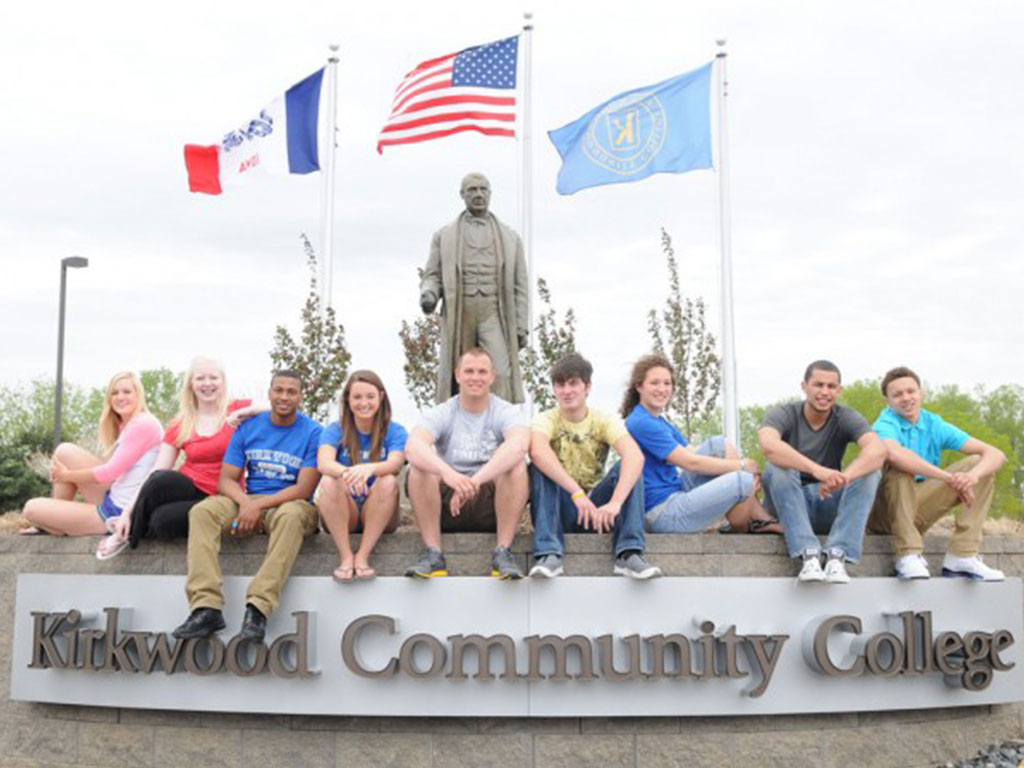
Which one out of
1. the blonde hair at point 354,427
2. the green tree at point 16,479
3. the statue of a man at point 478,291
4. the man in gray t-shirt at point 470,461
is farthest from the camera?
the green tree at point 16,479

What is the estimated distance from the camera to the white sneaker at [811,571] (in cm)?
662

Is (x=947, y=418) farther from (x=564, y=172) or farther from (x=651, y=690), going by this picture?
(x=651, y=690)

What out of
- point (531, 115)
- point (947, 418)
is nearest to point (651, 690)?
point (531, 115)

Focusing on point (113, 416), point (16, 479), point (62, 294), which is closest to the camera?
point (113, 416)

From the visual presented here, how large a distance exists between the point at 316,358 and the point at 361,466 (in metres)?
10.6

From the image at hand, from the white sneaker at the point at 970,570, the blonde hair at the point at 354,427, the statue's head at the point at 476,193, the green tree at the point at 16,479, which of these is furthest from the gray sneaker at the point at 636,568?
the green tree at the point at 16,479

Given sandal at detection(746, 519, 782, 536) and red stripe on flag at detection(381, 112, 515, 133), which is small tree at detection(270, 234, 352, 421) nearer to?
red stripe on flag at detection(381, 112, 515, 133)

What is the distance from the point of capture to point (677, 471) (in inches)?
280

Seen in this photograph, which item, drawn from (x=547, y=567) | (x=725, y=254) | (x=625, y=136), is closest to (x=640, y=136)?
(x=625, y=136)

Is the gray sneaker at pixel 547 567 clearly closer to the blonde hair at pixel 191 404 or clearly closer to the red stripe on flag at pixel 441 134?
the blonde hair at pixel 191 404

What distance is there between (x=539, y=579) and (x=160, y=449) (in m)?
2.64

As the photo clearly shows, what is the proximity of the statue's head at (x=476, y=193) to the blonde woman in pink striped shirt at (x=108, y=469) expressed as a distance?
3.23m

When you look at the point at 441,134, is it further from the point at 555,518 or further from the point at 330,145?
the point at 555,518

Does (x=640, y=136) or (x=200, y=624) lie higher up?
(x=640, y=136)
